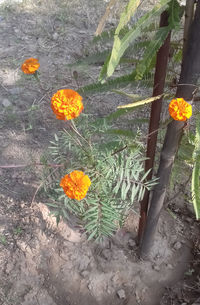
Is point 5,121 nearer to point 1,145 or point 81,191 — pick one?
point 1,145

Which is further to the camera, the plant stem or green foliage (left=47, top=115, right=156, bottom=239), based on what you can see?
green foliage (left=47, top=115, right=156, bottom=239)

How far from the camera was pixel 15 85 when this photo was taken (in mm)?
3119

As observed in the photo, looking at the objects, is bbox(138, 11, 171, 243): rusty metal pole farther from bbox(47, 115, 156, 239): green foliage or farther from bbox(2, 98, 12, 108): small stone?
bbox(2, 98, 12, 108): small stone

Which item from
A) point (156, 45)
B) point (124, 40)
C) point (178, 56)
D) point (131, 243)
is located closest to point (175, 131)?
point (178, 56)

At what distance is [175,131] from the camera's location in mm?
1248

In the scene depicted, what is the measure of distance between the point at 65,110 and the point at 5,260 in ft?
4.15

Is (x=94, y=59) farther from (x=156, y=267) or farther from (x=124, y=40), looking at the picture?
(x=156, y=267)

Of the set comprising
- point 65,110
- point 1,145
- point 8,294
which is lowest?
point 8,294

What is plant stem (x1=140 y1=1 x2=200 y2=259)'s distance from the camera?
3.31ft

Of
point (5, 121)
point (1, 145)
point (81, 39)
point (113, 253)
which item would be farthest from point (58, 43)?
point (113, 253)

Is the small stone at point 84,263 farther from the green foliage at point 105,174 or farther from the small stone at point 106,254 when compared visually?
the green foliage at point 105,174

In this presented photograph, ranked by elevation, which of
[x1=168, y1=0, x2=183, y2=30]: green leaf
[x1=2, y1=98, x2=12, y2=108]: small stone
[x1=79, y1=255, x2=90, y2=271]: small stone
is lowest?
[x1=79, y1=255, x2=90, y2=271]: small stone

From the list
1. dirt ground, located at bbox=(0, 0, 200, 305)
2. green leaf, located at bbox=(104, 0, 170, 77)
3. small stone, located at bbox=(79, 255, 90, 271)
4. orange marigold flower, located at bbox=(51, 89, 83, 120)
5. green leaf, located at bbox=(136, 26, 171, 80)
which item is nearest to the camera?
green leaf, located at bbox=(104, 0, 170, 77)

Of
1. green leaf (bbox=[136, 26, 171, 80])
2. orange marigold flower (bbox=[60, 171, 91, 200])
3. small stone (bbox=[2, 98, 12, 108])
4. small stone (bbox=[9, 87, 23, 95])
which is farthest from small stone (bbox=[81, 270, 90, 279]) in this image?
small stone (bbox=[9, 87, 23, 95])
